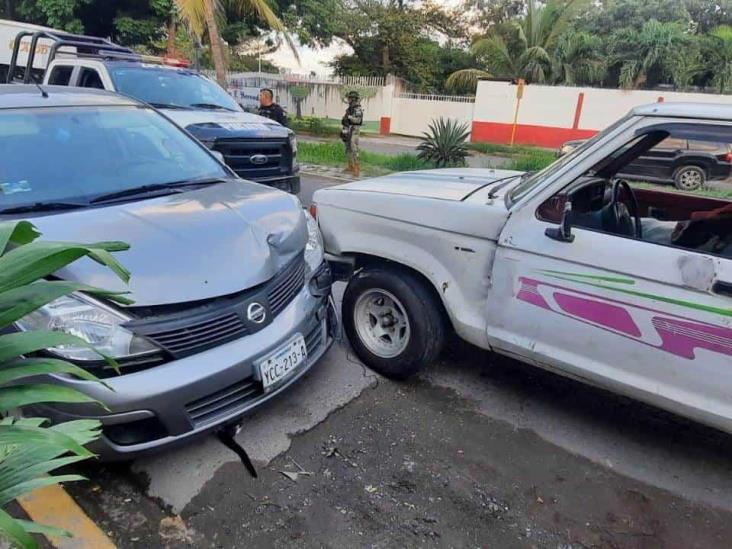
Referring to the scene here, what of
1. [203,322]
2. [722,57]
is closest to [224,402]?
[203,322]

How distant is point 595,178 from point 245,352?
2.14 metres

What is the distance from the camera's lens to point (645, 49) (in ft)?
69.1

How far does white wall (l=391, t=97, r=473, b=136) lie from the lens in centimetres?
2162

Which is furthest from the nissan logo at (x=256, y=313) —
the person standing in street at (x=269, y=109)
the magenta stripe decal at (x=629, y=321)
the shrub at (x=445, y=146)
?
the shrub at (x=445, y=146)

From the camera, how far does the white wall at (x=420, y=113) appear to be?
2162cm

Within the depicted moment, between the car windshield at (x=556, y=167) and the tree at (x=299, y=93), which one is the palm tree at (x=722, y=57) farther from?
the car windshield at (x=556, y=167)

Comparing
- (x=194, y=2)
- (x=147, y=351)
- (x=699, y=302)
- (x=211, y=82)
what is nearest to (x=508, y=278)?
(x=699, y=302)

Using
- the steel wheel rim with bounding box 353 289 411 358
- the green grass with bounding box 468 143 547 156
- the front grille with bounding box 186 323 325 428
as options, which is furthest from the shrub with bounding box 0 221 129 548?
the green grass with bounding box 468 143 547 156

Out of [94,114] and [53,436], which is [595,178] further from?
[94,114]

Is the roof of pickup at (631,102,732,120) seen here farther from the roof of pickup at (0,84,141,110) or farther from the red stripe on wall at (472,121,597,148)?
the red stripe on wall at (472,121,597,148)

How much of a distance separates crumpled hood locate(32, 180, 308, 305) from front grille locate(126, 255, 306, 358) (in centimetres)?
5

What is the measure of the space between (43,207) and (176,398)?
4.09ft

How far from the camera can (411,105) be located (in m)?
22.7

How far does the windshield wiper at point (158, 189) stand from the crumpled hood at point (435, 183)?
85 centimetres
